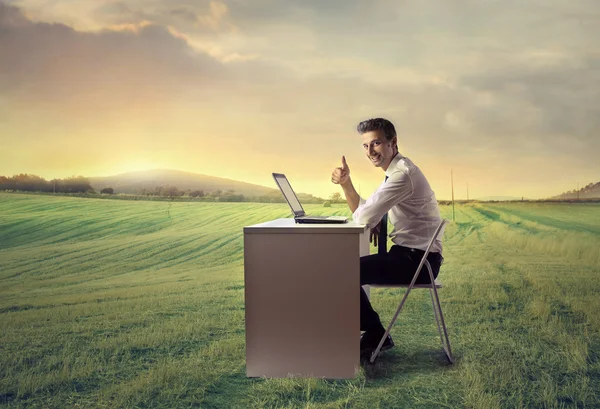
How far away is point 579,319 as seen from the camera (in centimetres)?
517

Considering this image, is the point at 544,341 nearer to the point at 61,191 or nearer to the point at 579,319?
the point at 579,319

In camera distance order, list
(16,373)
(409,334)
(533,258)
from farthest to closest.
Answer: (533,258) < (409,334) < (16,373)

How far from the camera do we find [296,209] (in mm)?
3682

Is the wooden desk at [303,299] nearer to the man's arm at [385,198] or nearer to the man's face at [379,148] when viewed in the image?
the man's arm at [385,198]

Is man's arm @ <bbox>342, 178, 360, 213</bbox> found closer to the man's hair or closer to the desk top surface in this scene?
the man's hair

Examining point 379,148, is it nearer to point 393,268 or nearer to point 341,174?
point 341,174

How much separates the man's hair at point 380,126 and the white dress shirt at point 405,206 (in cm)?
Result: 14

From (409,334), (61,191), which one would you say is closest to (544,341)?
(409,334)

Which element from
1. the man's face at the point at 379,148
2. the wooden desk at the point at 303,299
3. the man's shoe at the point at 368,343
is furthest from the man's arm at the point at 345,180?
the man's shoe at the point at 368,343

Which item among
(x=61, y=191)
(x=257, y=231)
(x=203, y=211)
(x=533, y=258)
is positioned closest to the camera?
(x=257, y=231)

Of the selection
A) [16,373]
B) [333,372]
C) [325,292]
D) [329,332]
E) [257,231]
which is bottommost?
[16,373]

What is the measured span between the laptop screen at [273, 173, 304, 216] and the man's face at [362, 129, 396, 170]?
1.77 ft

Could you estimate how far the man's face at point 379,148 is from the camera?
3.52 m

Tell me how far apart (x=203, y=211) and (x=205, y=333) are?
24.8 feet
